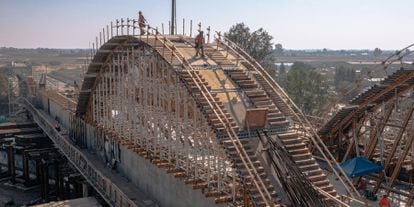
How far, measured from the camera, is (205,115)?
1661 centimetres

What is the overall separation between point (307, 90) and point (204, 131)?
3709 centimetres

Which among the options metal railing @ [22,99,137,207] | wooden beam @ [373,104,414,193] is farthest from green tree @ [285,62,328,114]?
wooden beam @ [373,104,414,193]

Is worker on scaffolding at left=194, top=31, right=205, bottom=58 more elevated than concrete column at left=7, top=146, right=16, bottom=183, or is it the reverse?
worker on scaffolding at left=194, top=31, right=205, bottom=58

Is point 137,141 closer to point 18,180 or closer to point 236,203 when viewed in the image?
point 236,203

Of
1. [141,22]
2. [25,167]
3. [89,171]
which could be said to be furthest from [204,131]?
[25,167]

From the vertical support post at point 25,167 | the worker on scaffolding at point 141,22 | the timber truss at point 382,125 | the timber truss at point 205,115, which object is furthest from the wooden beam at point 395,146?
the vertical support post at point 25,167

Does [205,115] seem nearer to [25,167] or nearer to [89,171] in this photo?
[89,171]

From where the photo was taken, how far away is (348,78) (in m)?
100

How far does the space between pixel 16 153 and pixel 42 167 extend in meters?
7.49

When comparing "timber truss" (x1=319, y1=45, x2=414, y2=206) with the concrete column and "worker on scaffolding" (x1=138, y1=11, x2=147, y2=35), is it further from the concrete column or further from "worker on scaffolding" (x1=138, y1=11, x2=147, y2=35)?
the concrete column

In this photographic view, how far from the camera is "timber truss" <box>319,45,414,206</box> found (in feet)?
70.2

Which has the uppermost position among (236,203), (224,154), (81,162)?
(224,154)

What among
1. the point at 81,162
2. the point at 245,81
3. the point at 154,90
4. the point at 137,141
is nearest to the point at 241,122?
the point at 245,81

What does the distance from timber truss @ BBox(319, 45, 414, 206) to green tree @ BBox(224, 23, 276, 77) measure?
25.5 m
